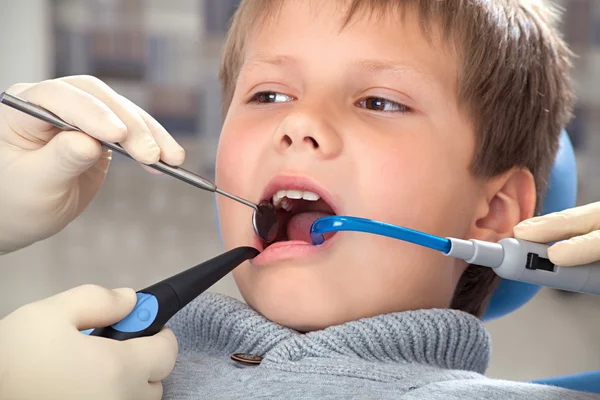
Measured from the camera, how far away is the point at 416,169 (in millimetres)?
1116

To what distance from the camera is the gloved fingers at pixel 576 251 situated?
970mm

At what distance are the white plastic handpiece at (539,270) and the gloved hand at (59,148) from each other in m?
0.42

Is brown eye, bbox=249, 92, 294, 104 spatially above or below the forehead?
below

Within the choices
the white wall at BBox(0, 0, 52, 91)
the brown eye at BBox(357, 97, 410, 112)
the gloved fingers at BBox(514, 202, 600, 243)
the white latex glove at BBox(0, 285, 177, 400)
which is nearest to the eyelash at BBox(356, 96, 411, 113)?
the brown eye at BBox(357, 97, 410, 112)

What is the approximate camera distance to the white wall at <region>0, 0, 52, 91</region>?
3.12m

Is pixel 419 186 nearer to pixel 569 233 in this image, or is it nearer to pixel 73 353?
pixel 569 233

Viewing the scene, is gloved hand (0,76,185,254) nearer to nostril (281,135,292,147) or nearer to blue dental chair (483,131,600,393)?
nostril (281,135,292,147)

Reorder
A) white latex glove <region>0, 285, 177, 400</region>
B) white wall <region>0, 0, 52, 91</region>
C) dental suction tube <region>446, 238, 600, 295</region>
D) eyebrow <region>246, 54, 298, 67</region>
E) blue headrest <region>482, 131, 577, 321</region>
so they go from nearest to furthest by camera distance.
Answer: white latex glove <region>0, 285, 177, 400</region>
dental suction tube <region>446, 238, 600, 295</region>
eyebrow <region>246, 54, 298, 67</region>
blue headrest <region>482, 131, 577, 321</region>
white wall <region>0, 0, 52, 91</region>

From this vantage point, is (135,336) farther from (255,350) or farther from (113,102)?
(113,102)

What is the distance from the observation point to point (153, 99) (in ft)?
11.9

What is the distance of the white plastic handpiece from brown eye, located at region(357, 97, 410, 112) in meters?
0.28

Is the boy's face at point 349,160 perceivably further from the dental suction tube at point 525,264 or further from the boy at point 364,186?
the dental suction tube at point 525,264

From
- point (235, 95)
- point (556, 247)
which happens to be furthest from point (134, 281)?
point (556, 247)

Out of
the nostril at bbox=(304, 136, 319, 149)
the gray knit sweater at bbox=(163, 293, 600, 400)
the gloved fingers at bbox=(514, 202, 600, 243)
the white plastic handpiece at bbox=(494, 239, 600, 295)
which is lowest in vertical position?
the gray knit sweater at bbox=(163, 293, 600, 400)
